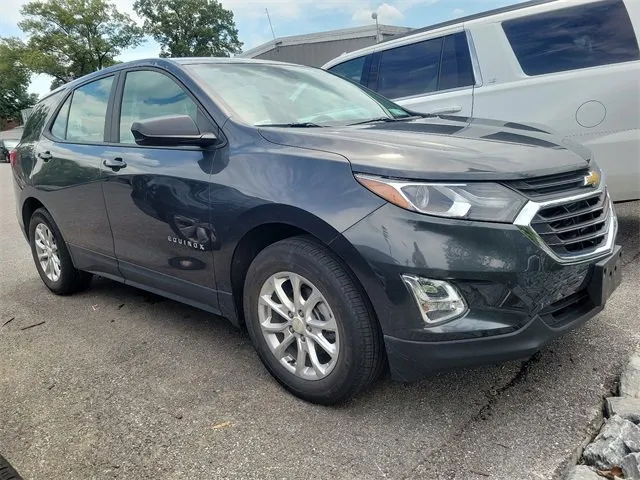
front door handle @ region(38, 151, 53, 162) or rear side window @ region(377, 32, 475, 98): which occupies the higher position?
rear side window @ region(377, 32, 475, 98)

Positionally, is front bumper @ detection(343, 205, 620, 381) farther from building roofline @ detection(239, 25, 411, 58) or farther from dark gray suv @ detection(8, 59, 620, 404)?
building roofline @ detection(239, 25, 411, 58)

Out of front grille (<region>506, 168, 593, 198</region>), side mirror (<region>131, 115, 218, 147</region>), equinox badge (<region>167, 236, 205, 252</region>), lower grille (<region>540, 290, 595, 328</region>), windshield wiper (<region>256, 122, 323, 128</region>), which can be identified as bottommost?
lower grille (<region>540, 290, 595, 328</region>)

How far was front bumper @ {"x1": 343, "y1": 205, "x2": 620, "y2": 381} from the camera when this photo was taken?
1.96m

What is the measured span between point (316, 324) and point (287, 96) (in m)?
1.41

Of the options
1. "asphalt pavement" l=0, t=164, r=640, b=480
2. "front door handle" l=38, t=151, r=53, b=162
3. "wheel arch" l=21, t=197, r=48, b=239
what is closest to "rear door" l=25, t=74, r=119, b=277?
"front door handle" l=38, t=151, r=53, b=162

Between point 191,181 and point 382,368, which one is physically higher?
point 191,181

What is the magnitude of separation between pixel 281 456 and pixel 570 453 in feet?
3.63

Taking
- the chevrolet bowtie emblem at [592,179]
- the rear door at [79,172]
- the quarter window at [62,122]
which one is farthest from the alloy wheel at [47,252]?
the chevrolet bowtie emblem at [592,179]

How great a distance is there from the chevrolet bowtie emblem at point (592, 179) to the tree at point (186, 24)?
182 feet

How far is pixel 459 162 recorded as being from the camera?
207cm

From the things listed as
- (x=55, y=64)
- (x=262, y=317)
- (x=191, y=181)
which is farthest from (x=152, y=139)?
(x=55, y=64)

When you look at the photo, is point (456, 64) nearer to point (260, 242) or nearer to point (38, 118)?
point (260, 242)

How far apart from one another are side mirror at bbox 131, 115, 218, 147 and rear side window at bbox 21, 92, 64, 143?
6.94ft

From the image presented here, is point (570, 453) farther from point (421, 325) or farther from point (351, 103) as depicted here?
point (351, 103)
